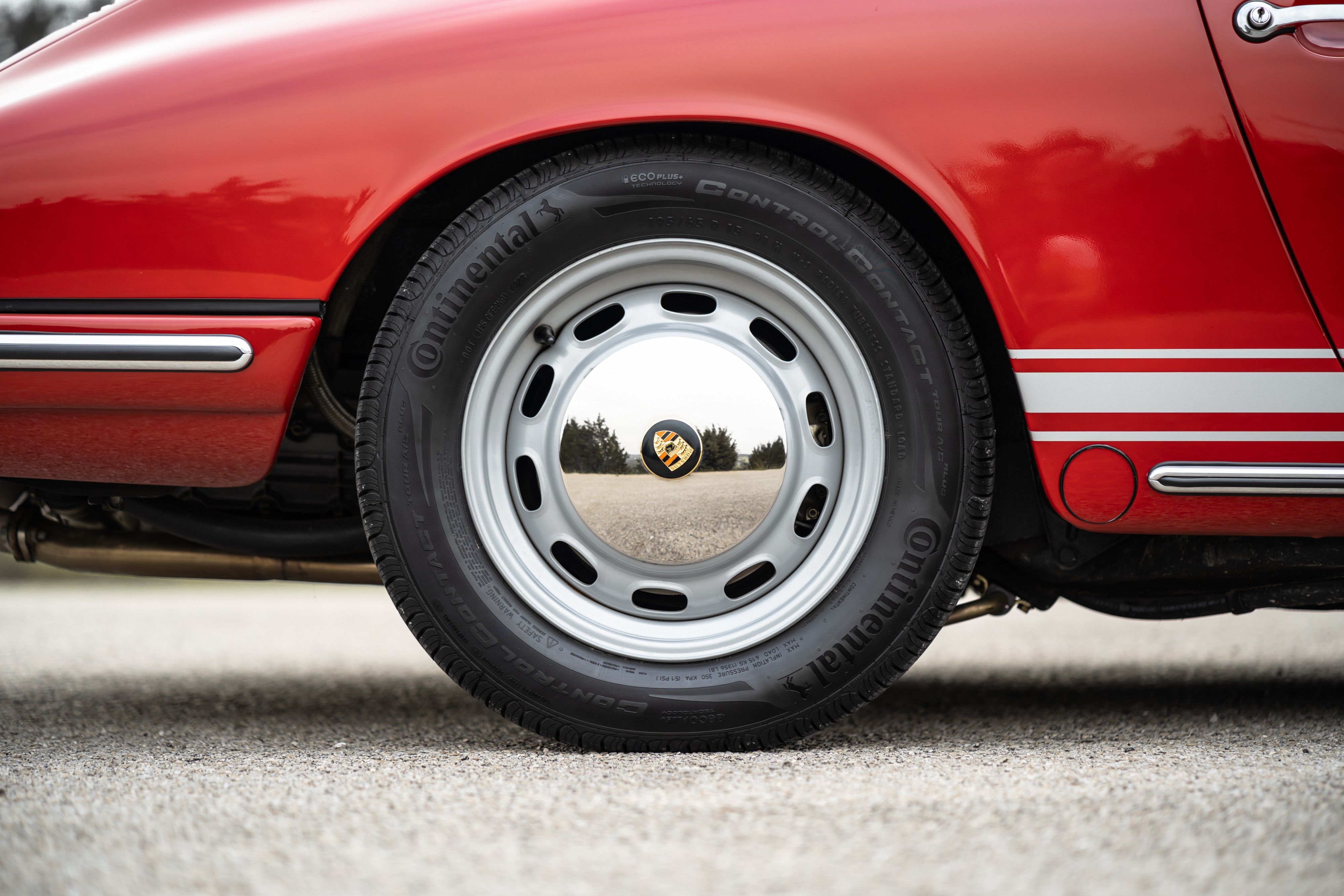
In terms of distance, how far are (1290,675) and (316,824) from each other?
2.21m

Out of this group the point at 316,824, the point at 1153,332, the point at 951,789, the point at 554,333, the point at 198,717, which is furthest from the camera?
the point at 198,717

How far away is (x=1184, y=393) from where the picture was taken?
134 centimetres

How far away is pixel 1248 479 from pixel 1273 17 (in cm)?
64

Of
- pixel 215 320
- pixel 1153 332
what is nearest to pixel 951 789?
pixel 1153 332

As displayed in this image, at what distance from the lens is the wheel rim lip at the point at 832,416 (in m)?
1.40

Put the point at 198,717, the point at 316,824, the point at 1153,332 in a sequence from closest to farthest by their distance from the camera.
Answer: the point at 316,824
the point at 1153,332
the point at 198,717

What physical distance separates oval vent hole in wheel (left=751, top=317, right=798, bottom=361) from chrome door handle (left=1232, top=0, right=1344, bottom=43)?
2.46 feet

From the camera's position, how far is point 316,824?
106 cm

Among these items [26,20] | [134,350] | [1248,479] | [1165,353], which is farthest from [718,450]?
[26,20]

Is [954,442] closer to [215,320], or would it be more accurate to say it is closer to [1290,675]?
[215,320]

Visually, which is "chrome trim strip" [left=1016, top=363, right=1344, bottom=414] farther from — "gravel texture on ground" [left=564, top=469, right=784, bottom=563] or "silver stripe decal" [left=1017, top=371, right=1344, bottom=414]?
"gravel texture on ground" [left=564, top=469, right=784, bottom=563]

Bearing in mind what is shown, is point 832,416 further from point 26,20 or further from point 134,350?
point 26,20

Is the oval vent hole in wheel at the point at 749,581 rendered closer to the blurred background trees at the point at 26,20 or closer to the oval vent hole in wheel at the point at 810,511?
the oval vent hole in wheel at the point at 810,511

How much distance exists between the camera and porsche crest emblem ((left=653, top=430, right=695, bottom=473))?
141cm
